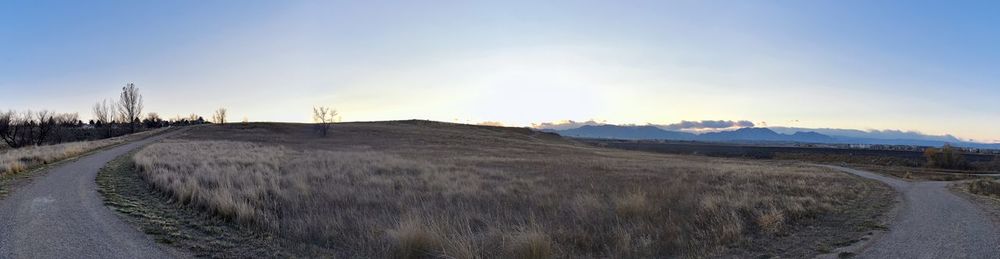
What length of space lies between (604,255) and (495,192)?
8.55 meters

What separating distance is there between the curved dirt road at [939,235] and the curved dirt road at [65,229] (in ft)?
40.3

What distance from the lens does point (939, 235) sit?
10.8m

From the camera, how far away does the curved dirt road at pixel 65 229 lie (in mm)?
8156

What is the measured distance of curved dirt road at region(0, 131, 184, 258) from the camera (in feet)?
26.8

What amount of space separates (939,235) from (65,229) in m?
17.1

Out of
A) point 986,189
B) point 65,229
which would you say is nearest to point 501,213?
point 65,229

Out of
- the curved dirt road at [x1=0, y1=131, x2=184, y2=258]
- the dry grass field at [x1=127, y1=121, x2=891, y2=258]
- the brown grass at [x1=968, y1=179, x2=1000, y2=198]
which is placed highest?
the curved dirt road at [x1=0, y1=131, x2=184, y2=258]

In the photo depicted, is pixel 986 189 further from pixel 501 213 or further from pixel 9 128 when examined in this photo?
pixel 9 128

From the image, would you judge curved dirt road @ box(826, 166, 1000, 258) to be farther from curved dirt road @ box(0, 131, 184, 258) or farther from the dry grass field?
curved dirt road @ box(0, 131, 184, 258)

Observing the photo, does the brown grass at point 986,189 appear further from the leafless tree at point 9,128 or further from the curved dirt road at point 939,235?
the leafless tree at point 9,128

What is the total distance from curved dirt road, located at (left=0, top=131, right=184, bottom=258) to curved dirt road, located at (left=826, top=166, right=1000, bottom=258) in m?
12.3

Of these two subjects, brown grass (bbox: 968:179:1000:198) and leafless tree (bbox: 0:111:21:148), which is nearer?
brown grass (bbox: 968:179:1000:198)

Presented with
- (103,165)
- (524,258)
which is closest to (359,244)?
(524,258)

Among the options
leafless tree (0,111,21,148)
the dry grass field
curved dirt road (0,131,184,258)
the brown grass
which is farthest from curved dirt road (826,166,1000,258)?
leafless tree (0,111,21,148)
